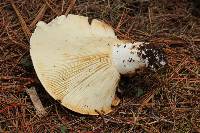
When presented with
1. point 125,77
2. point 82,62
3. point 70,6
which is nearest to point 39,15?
point 70,6

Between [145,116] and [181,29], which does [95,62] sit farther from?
[181,29]

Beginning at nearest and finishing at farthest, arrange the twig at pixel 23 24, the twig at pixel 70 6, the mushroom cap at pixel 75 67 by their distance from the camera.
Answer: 1. the mushroom cap at pixel 75 67
2. the twig at pixel 23 24
3. the twig at pixel 70 6

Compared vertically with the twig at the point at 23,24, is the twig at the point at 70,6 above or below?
above

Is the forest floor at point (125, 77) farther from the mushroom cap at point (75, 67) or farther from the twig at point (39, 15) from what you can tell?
the mushroom cap at point (75, 67)

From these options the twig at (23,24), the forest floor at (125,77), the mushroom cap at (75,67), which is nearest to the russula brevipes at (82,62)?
the mushroom cap at (75,67)

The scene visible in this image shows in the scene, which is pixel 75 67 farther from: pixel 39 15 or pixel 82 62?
pixel 39 15

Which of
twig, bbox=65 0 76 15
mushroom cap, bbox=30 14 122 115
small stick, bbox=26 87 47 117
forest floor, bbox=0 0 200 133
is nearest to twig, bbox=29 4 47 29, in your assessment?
forest floor, bbox=0 0 200 133

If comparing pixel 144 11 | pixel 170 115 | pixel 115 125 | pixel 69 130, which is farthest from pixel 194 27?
pixel 69 130
